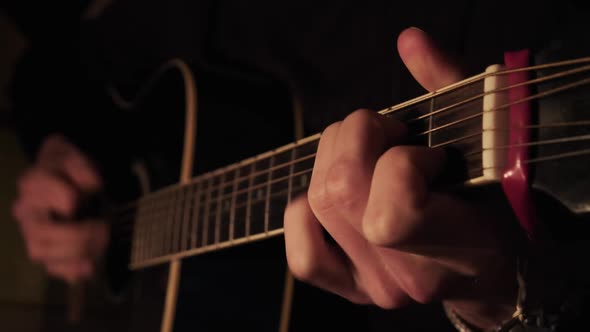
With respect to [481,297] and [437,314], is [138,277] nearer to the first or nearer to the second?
[437,314]

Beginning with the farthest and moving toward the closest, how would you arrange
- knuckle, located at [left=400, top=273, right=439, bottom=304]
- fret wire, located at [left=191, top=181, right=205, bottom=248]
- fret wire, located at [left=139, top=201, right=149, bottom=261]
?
fret wire, located at [left=139, top=201, right=149, bottom=261] < fret wire, located at [left=191, top=181, right=205, bottom=248] < knuckle, located at [left=400, top=273, right=439, bottom=304]

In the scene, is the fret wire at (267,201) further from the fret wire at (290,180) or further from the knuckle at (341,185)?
the knuckle at (341,185)

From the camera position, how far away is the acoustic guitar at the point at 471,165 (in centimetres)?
32

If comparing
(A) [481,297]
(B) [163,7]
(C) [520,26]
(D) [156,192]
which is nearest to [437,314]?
(A) [481,297]

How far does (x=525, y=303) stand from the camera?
0.43 meters

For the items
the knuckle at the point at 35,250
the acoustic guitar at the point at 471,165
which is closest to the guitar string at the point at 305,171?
the acoustic guitar at the point at 471,165

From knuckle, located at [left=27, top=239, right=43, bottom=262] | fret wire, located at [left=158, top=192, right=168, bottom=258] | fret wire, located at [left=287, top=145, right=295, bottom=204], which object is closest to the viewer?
fret wire, located at [left=287, top=145, right=295, bottom=204]

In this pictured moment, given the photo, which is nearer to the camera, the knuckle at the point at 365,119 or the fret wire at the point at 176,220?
the knuckle at the point at 365,119

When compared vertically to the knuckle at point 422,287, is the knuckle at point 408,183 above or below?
above

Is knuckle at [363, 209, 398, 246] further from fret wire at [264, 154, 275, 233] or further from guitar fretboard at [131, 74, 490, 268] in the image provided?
fret wire at [264, 154, 275, 233]

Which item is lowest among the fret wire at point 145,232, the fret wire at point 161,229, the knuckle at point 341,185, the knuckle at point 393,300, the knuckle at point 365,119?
the fret wire at point 145,232

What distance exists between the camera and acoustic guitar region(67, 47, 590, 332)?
1.06 ft

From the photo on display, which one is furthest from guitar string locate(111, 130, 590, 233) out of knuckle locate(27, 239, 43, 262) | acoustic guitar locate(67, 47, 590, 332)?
knuckle locate(27, 239, 43, 262)

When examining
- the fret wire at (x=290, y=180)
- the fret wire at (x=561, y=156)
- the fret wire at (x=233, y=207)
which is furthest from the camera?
the fret wire at (x=233, y=207)
